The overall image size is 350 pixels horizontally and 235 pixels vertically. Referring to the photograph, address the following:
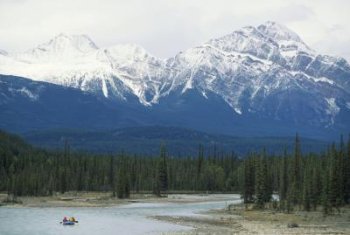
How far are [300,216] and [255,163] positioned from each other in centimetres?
4154

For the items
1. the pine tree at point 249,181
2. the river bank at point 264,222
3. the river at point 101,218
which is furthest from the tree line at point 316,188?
the river at point 101,218

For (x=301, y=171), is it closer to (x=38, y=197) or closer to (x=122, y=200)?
(x=122, y=200)

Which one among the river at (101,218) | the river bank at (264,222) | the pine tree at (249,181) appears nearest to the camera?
the river bank at (264,222)

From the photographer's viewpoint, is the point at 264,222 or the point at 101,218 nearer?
the point at 264,222

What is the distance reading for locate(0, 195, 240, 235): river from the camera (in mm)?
112062

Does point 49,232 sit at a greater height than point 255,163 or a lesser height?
lesser

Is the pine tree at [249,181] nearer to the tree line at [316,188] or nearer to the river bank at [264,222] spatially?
the tree line at [316,188]

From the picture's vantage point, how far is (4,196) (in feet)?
605

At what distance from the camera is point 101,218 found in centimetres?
13312

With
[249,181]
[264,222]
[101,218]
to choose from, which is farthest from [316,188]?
[101,218]

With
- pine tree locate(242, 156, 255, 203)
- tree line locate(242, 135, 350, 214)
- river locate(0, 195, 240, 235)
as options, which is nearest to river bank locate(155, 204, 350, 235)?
tree line locate(242, 135, 350, 214)

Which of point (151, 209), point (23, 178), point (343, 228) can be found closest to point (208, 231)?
point (343, 228)

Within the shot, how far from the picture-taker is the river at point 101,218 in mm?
112062

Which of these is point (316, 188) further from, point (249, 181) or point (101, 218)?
point (101, 218)
